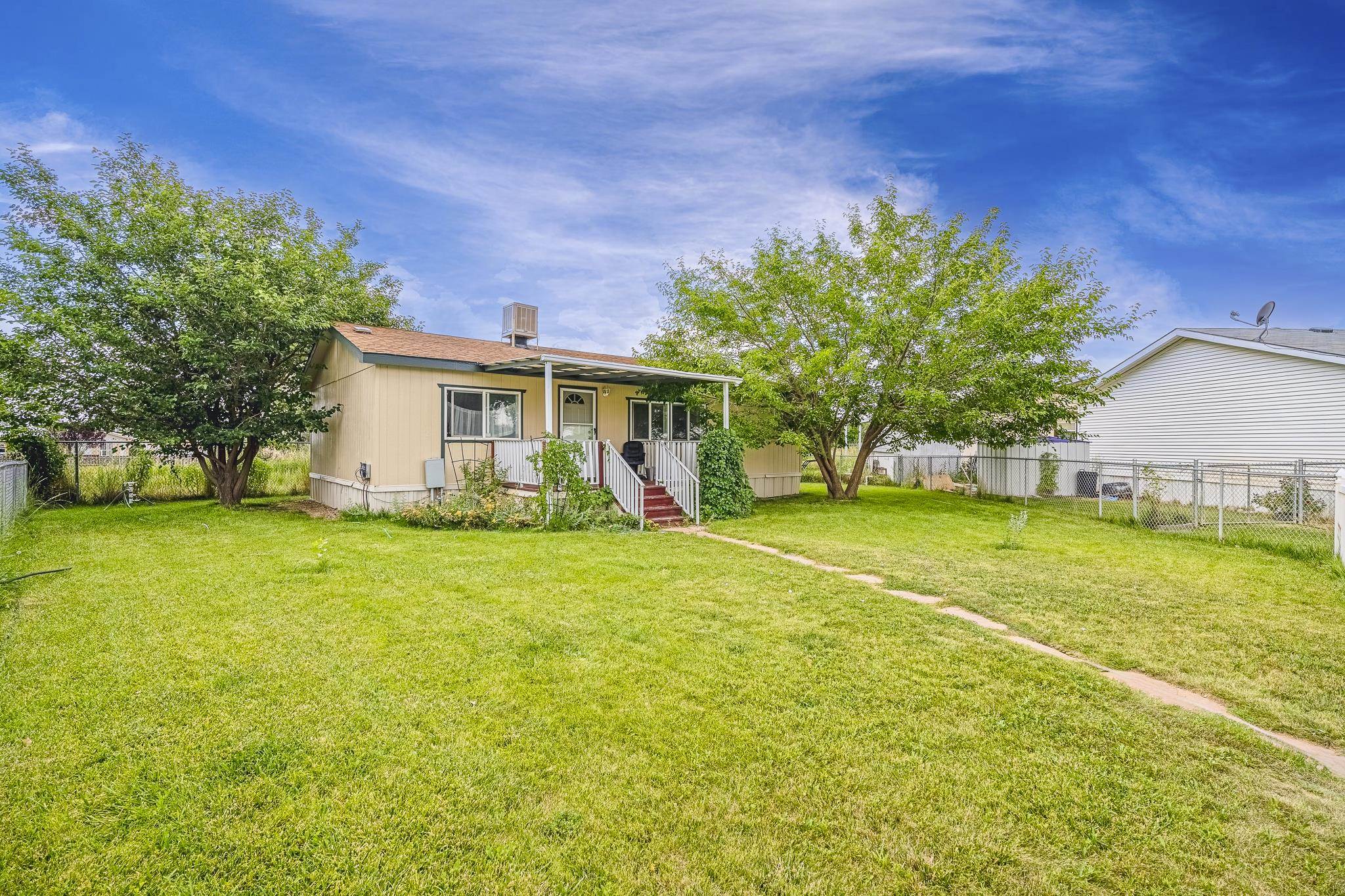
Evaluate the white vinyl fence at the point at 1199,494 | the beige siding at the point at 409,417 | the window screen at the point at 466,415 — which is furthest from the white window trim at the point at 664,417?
the white vinyl fence at the point at 1199,494

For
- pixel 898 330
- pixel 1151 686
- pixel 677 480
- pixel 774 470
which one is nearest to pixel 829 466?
pixel 774 470

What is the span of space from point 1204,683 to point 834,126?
40.9 ft

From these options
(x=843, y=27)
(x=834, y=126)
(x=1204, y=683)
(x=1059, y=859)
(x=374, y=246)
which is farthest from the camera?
(x=374, y=246)

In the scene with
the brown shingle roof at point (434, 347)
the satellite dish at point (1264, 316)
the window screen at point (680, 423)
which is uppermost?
the satellite dish at point (1264, 316)

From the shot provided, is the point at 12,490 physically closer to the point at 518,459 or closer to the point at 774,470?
the point at 518,459

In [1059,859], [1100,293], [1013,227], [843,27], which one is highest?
[843,27]

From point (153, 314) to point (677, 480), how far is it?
423 inches

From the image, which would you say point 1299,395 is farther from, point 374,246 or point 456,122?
point 374,246

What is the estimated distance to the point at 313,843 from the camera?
218 centimetres

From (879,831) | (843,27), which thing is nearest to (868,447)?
(843,27)

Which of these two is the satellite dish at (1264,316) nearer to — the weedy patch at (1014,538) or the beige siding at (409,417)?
the weedy patch at (1014,538)

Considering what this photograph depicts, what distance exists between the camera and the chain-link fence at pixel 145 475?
12992 mm

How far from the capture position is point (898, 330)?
12773 mm

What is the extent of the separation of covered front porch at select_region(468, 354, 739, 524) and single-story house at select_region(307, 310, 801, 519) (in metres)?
0.03
